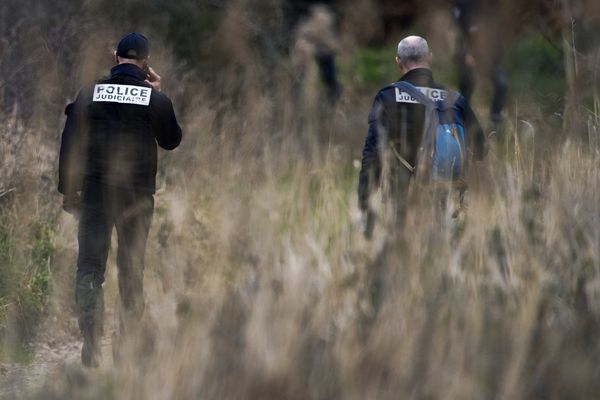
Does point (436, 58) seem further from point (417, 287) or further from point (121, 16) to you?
point (417, 287)

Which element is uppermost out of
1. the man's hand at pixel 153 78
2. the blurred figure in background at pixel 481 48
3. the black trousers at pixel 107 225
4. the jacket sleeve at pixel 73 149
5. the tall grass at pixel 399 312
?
the blurred figure in background at pixel 481 48

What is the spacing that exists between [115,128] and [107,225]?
48 centimetres

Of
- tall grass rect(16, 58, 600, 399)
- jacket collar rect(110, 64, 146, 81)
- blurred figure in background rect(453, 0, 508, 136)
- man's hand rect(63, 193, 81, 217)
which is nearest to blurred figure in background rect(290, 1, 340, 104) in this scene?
blurred figure in background rect(453, 0, 508, 136)

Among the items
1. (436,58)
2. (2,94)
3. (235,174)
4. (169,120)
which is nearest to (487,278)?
(169,120)

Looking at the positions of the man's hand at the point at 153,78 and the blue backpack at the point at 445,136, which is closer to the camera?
the blue backpack at the point at 445,136

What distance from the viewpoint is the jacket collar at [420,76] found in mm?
6828

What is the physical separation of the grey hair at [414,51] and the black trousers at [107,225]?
1.45 metres

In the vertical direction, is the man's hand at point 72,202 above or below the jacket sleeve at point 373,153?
below

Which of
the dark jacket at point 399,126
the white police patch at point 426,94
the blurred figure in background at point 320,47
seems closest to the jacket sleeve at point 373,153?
the dark jacket at point 399,126

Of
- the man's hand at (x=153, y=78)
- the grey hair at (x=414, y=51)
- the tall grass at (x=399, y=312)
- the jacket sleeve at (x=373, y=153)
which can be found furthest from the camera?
the man's hand at (x=153, y=78)

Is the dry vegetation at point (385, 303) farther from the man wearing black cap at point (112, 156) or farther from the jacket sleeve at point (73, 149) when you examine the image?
the jacket sleeve at point (73, 149)

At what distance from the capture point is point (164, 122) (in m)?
6.79

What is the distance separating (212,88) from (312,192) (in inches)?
139

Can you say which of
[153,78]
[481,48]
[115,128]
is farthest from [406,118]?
[481,48]
